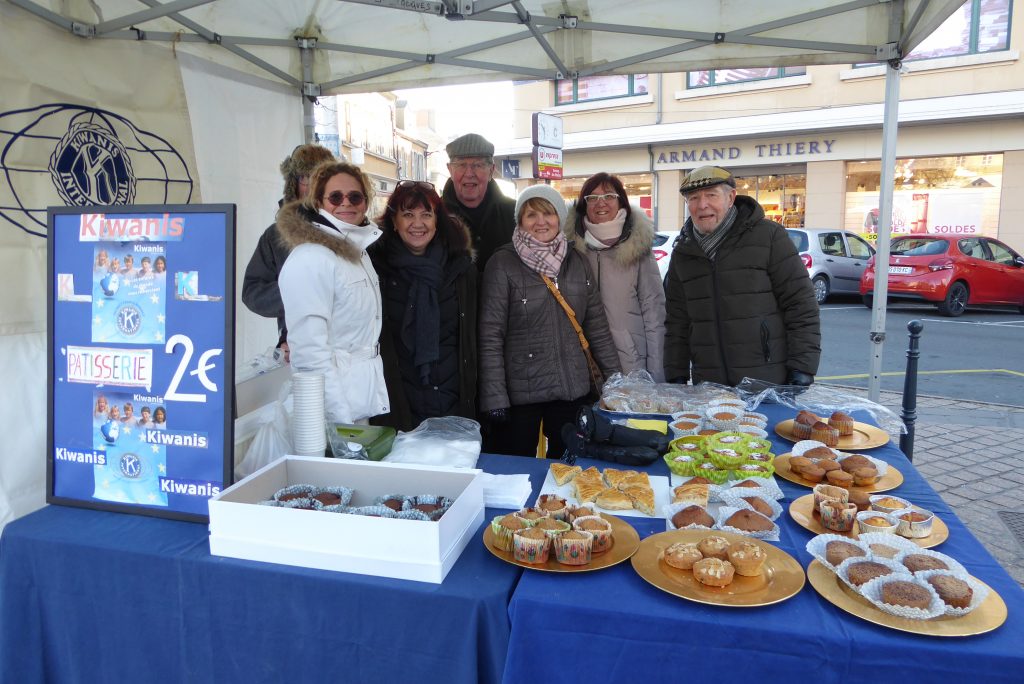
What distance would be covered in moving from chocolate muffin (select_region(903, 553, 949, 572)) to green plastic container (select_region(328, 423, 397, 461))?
1.49 meters

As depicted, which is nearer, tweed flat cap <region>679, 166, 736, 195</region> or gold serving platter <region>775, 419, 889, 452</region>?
gold serving platter <region>775, 419, 889, 452</region>

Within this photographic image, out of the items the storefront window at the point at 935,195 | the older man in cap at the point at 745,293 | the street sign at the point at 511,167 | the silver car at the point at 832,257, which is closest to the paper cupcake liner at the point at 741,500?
the older man in cap at the point at 745,293

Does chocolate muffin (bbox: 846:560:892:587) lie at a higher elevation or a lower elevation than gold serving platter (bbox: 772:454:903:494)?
lower

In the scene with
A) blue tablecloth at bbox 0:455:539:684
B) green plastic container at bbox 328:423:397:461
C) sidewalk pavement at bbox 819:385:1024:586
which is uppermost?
green plastic container at bbox 328:423:397:461

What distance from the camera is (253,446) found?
2.16 m

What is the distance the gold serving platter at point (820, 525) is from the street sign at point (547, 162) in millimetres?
6831

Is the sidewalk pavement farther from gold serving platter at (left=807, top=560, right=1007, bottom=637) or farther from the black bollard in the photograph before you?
gold serving platter at (left=807, top=560, right=1007, bottom=637)

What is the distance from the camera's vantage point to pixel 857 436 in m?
2.42

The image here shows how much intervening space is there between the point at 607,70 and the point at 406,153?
33.0 meters

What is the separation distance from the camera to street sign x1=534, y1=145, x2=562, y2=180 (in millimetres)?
8148

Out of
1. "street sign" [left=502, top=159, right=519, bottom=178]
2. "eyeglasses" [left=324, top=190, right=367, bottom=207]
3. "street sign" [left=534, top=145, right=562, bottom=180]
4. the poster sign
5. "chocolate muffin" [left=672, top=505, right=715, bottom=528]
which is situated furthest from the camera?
"street sign" [left=502, top=159, right=519, bottom=178]

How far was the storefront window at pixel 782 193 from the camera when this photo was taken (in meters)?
18.1

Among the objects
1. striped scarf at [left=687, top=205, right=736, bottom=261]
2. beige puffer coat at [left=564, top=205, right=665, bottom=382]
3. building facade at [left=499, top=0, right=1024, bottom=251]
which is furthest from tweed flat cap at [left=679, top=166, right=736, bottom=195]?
building facade at [left=499, top=0, right=1024, bottom=251]

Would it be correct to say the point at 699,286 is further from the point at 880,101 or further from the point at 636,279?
the point at 880,101
